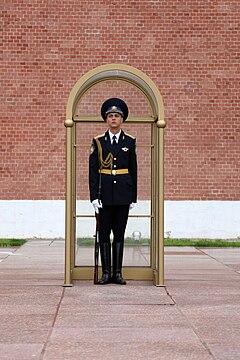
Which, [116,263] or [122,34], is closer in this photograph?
[116,263]

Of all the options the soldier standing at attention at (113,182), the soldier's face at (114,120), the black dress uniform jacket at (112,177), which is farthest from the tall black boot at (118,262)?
the soldier's face at (114,120)

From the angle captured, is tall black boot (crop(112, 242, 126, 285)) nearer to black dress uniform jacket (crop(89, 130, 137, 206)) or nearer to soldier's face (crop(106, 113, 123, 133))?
black dress uniform jacket (crop(89, 130, 137, 206))

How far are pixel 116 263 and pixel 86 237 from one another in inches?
18.7

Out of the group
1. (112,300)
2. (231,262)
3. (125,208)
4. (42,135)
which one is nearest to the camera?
(112,300)

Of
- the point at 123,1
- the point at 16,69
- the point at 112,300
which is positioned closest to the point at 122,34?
the point at 123,1

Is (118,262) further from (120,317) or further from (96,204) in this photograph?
(120,317)

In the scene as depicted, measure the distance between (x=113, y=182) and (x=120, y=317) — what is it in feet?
8.86

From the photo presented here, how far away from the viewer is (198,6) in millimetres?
20094

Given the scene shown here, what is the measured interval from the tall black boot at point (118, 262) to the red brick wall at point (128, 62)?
376 inches

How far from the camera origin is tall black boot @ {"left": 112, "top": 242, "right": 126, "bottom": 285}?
1032 cm

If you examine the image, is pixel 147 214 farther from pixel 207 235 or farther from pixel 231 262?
pixel 207 235

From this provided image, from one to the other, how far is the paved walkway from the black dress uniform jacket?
94 cm

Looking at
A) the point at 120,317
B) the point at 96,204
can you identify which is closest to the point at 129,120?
the point at 96,204

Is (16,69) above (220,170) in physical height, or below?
above
